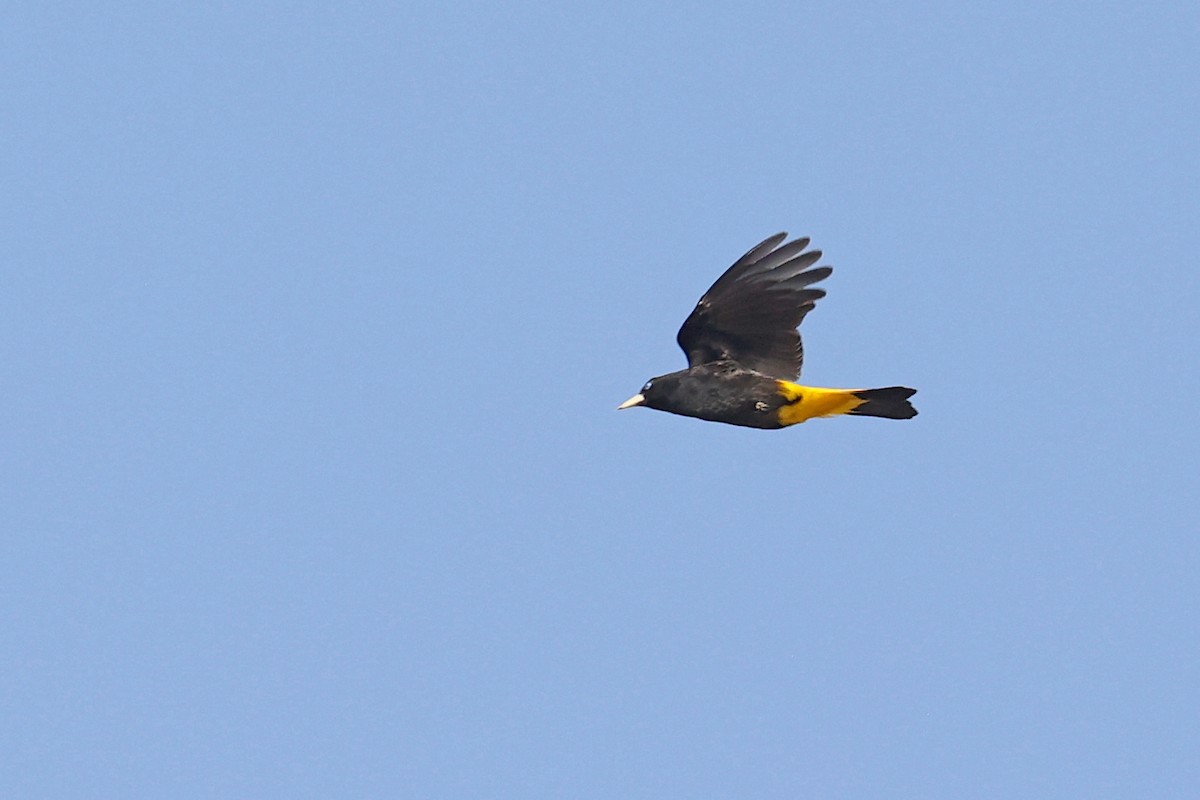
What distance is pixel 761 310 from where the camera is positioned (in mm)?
9883

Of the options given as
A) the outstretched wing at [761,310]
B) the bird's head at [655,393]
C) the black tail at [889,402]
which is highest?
the outstretched wing at [761,310]

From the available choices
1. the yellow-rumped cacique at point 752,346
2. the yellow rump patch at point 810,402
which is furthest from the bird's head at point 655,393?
the yellow rump patch at point 810,402

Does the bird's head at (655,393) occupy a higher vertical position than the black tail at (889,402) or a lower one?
higher

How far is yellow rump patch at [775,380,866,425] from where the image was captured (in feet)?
30.8

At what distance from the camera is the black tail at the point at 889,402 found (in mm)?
9234

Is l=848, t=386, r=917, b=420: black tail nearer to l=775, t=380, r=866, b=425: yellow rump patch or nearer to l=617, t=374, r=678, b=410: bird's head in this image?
l=775, t=380, r=866, b=425: yellow rump patch

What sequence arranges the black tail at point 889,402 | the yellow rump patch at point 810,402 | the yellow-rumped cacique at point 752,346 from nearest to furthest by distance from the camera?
the black tail at point 889,402
the yellow rump patch at point 810,402
the yellow-rumped cacique at point 752,346

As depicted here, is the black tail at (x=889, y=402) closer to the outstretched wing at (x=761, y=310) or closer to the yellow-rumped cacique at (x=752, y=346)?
the yellow-rumped cacique at (x=752, y=346)

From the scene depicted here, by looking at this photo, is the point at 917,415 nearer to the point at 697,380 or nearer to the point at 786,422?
the point at 786,422

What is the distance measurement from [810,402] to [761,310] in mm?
906

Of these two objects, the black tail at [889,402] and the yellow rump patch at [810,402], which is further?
the yellow rump patch at [810,402]

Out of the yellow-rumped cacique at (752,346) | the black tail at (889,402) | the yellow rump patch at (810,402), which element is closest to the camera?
the black tail at (889,402)

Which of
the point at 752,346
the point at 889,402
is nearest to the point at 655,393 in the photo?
the point at 752,346

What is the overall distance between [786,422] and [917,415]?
1.03m
